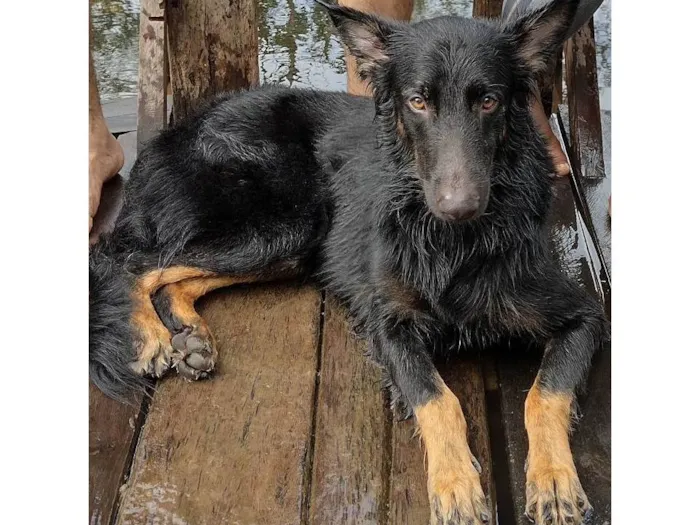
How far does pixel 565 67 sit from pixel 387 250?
230cm

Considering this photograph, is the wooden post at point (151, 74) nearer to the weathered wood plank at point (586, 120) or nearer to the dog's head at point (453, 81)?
the dog's head at point (453, 81)

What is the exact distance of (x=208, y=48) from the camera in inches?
178

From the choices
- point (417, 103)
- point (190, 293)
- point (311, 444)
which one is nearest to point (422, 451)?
point (311, 444)

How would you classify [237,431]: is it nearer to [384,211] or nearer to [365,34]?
[384,211]

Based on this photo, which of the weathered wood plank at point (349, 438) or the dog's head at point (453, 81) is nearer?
the weathered wood plank at point (349, 438)

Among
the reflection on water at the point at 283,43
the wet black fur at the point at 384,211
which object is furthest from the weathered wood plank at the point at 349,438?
the reflection on water at the point at 283,43

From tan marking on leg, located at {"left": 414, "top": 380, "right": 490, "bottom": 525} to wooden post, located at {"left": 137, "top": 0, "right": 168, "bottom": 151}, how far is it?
2.45m

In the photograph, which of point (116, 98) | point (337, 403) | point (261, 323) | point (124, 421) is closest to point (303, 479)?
point (337, 403)

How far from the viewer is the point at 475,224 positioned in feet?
10.1

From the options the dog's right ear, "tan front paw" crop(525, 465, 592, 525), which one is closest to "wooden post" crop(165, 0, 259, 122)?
the dog's right ear

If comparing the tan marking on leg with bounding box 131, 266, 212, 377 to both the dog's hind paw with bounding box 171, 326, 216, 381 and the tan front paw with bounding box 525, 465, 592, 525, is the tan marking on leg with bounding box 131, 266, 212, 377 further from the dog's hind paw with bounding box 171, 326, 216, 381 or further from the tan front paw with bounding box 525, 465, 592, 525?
the tan front paw with bounding box 525, 465, 592, 525

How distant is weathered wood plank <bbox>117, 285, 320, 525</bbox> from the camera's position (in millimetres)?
2535

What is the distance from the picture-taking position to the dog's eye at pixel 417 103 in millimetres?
2781

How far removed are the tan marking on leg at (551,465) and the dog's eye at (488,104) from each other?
96 centimetres
